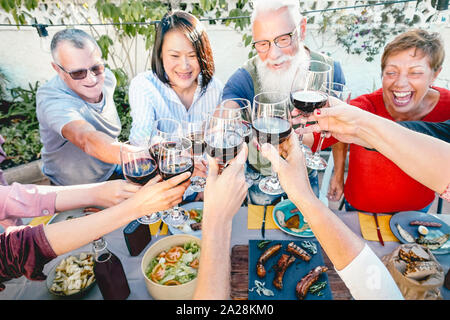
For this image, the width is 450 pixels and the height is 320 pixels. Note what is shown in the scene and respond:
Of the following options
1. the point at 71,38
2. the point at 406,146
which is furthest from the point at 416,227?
the point at 71,38

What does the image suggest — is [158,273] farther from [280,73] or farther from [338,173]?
[280,73]

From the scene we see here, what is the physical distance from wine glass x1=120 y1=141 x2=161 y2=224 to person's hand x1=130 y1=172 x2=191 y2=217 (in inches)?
4.3

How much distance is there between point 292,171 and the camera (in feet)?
4.20

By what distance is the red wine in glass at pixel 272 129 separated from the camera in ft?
4.84

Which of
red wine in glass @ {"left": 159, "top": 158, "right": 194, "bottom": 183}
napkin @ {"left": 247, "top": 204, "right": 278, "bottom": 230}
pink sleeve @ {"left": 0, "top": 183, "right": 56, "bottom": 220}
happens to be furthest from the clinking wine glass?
pink sleeve @ {"left": 0, "top": 183, "right": 56, "bottom": 220}

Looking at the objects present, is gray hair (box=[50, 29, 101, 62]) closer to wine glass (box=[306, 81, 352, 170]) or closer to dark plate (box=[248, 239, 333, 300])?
wine glass (box=[306, 81, 352, 170])

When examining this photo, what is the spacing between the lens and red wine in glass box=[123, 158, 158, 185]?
4.69 ft

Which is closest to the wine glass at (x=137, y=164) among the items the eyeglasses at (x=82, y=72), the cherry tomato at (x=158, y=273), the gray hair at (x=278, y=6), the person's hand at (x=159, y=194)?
the person's hand at (x=159, y=194)

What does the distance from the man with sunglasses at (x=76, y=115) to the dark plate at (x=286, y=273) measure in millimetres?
1279

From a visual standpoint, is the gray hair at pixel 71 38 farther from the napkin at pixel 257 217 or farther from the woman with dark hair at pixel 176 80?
the napkin at pixel 257 217

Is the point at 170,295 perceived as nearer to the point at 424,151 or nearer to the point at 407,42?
the point at 424,151

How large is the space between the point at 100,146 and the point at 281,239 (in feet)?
4.87

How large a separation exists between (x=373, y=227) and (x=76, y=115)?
239 cm

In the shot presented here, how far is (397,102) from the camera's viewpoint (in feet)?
7.04
